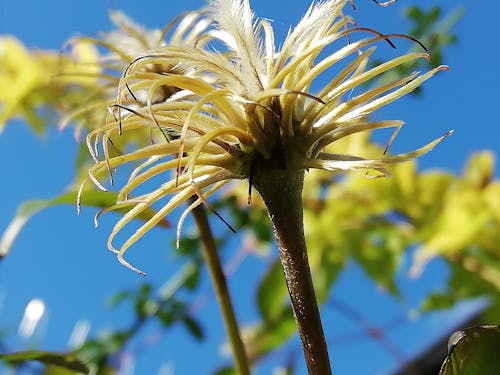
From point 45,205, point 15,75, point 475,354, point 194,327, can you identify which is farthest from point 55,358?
point 15,75

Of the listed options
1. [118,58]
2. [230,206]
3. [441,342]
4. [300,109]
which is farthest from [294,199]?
[441,342]

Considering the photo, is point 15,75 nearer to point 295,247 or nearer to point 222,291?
point 222,291

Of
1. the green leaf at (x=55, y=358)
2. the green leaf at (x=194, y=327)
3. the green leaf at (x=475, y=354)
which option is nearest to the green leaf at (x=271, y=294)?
the green leaf at (x=194, y=327)

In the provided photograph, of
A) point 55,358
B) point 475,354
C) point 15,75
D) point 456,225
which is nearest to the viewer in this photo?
point 475,354

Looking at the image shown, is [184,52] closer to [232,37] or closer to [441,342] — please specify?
[232,37]

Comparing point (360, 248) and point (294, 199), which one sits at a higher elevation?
point (360, 248)

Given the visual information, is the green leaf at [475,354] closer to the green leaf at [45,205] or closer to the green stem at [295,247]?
the green stem at [295,247]

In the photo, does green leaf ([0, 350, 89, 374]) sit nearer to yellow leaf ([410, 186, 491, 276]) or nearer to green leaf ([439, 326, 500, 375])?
green leaf ([439, 326, 500, 375])
